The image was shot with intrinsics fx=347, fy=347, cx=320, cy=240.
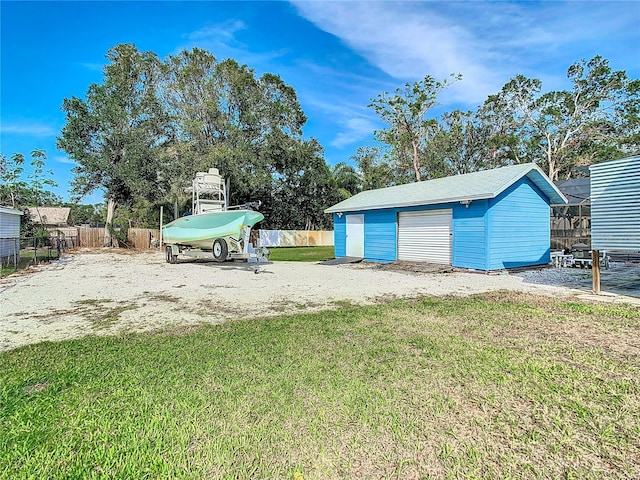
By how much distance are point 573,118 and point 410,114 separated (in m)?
12.1

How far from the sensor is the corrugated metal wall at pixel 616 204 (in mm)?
6363

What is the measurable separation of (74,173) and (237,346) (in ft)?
85.9

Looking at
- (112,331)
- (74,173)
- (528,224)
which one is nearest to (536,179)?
(528,224)

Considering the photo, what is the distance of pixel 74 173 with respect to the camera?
23797 millimetres

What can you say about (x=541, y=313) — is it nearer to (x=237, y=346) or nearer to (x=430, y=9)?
(x=237, y=346)

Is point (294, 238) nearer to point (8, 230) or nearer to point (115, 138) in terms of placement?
point (115, 138)

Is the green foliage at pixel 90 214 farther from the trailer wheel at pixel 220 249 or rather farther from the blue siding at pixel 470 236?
the blue siding at pixel 470 236

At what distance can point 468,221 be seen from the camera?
11195 mm

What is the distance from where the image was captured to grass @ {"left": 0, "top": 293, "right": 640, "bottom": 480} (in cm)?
192

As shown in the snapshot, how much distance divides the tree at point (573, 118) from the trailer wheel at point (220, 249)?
992 inches

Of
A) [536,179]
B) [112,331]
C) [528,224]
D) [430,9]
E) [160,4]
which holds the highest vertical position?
[430,9]

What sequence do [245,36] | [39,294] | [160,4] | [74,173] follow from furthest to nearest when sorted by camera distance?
[74,173] < [245,36] < [160,4] < [39,294]

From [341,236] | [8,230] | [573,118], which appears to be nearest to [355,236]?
[341,236]

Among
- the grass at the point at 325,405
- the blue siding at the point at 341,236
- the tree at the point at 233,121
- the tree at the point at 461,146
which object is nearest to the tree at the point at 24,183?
the tree at the point at 233,121
